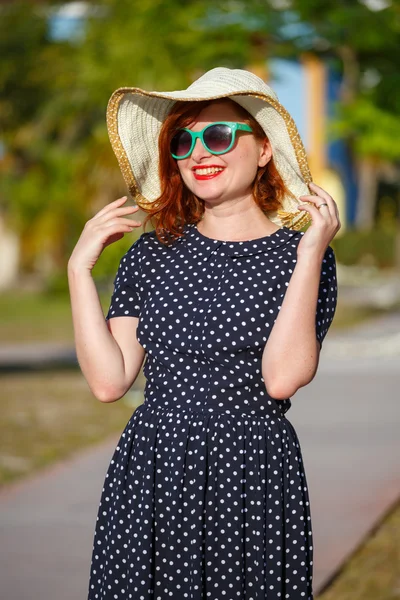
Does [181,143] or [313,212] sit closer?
[313,212]

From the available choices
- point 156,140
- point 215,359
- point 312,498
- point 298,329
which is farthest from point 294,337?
point 312,498

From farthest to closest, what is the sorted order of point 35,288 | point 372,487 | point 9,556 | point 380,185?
point 380,185, point 35,288, point 372,487, point 9,556

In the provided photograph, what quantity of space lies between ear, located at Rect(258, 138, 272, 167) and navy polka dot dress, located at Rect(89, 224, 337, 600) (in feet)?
0.88

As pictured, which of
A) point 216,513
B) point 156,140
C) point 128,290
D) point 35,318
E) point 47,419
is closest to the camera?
point 216,513

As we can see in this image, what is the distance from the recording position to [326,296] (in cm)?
266

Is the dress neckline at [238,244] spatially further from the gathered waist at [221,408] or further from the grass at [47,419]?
the grass at [47,419]

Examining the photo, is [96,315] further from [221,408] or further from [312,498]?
[312,498]

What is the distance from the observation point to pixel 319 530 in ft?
17.9

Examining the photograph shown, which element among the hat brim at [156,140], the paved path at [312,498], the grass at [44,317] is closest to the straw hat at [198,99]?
the hat brim at [156,140]

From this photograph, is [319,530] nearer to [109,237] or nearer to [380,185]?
[109,237]

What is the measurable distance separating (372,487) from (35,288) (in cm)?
2320

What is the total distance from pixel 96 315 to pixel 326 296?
56cm

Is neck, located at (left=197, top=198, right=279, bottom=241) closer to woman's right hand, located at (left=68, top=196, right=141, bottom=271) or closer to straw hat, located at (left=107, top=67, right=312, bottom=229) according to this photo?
straw hat, located at (left=107, top=67, right=312, bottom=229)

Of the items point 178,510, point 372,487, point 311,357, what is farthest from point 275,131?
point 372,487
